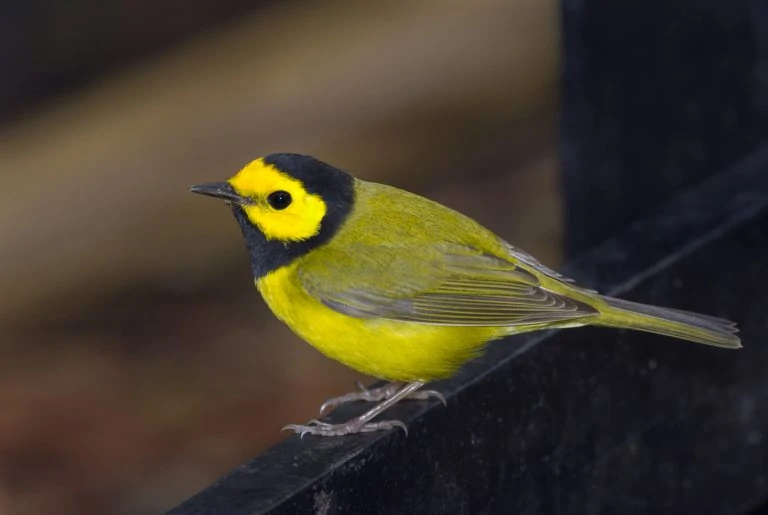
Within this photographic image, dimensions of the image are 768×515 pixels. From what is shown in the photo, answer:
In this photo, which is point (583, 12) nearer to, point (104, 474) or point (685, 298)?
point (685, 298)

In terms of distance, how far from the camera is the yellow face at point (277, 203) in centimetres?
399

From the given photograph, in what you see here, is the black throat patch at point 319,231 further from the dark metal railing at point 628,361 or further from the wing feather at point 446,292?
the dark metal railing at point 628,361

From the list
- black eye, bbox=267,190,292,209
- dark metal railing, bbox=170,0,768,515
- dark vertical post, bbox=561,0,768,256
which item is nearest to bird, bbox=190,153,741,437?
black eye, bbox=267,190,292,209

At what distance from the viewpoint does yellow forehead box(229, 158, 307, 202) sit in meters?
3.97

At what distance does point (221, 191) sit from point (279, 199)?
0.16 meters

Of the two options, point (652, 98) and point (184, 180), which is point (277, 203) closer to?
point (652, 98)

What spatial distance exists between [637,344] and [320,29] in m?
4.79

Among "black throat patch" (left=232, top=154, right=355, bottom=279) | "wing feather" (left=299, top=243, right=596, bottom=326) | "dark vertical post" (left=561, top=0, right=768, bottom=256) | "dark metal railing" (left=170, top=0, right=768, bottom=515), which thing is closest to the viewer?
"dark metal railing" (left=170, top=0, right=768, bottom=515)

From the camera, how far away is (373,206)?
4.18 meters

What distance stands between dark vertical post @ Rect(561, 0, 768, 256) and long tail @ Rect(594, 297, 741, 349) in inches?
55.2

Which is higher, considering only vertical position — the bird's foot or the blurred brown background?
the blurred brown background

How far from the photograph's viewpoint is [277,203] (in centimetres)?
402

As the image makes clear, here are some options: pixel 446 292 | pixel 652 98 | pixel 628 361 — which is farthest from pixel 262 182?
pixel 652 98

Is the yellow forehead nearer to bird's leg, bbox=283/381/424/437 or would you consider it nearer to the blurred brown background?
bird's leg, bbox=283/381/424/437
